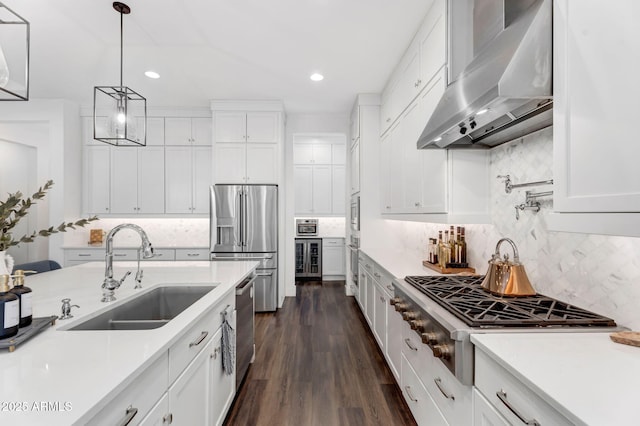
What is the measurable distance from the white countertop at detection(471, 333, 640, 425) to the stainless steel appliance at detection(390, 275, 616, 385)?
49mm

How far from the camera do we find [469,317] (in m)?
1.25

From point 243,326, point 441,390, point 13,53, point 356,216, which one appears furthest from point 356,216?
point 13,53

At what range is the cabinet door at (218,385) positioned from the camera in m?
1.64

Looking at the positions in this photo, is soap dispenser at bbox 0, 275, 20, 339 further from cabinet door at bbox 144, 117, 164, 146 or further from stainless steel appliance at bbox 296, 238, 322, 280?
stainless steel appliance at bbox 296, 238, 322, 280

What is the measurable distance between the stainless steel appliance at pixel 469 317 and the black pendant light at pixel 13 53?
6.84ft

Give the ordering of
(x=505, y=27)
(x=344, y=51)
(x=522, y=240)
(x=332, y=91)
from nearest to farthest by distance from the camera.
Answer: (x=505, y=27)
(x=522, y=240)
(x=344, y=51)
(x=332, y=91)

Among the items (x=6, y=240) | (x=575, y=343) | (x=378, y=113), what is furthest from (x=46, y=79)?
(x=575, y=343)

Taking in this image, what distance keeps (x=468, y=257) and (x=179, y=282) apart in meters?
2.16

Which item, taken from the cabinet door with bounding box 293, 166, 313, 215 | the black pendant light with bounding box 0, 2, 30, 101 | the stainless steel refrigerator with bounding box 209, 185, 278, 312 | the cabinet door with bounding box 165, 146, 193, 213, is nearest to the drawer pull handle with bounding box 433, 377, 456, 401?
the black pendant light with bounding box 0, 2, 30, 101

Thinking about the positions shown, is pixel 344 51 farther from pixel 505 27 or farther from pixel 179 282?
pixel 179 282

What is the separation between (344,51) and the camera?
3.02m

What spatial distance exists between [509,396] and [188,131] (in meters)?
4.97

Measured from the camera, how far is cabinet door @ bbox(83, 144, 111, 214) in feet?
15.1

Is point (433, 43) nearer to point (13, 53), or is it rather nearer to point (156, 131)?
point (13, 53)
